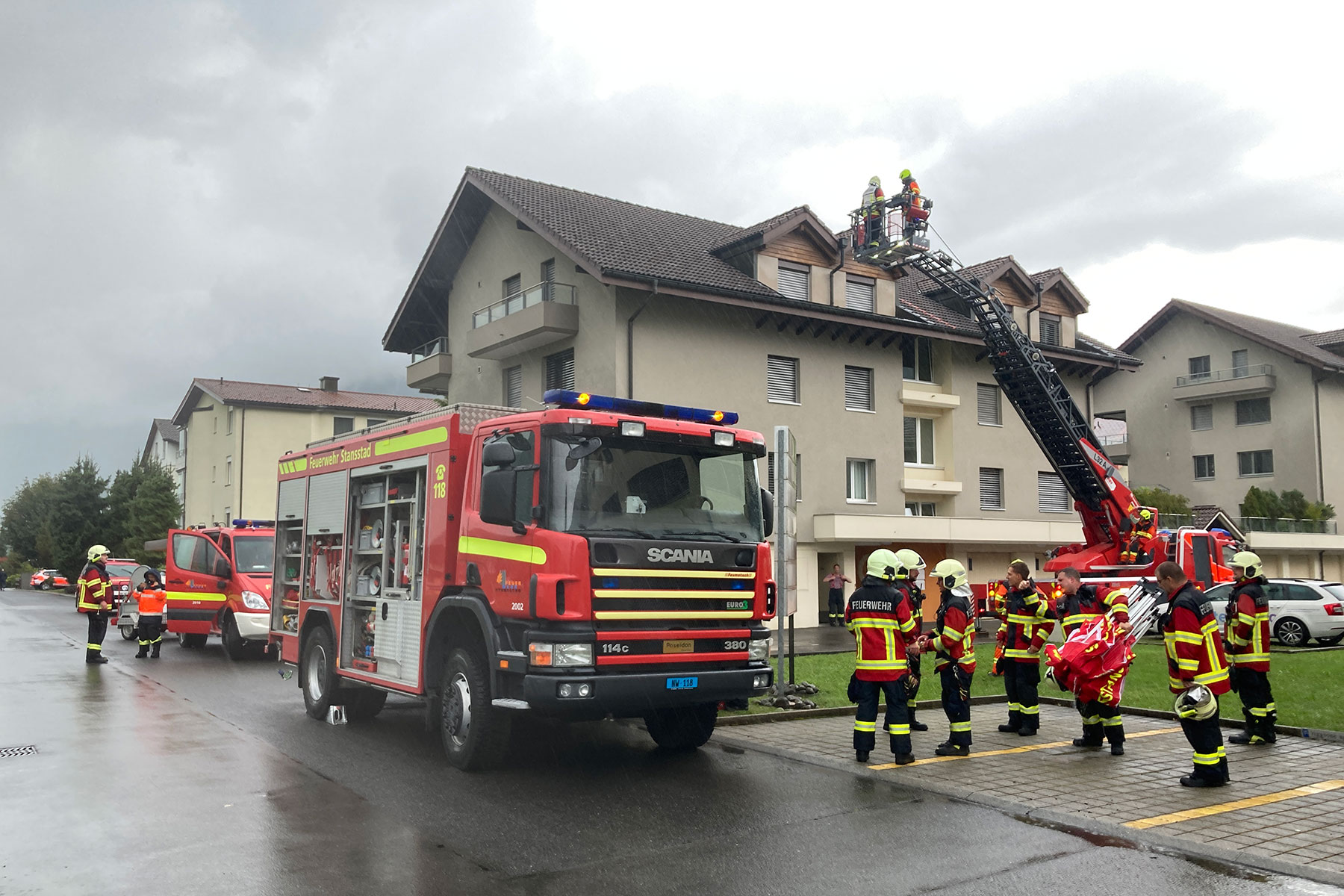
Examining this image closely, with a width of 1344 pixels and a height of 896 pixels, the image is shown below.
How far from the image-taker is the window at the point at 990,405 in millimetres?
32969

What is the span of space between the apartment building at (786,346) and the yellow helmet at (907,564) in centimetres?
1496

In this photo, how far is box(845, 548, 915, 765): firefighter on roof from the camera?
28.0 ft

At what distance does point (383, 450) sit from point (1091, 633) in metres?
6.70

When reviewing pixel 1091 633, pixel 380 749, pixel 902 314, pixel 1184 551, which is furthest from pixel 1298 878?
pixel 902 314

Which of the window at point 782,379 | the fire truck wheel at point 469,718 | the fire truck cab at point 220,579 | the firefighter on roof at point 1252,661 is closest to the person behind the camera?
the fire truck wheel at point 469,718

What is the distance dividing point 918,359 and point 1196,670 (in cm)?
2461

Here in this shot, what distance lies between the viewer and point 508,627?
27.0 ft

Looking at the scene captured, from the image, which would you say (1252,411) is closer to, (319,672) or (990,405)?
(990,405)

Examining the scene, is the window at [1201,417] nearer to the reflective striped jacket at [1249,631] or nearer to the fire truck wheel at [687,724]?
the reflective striped jacket at [1249,631]

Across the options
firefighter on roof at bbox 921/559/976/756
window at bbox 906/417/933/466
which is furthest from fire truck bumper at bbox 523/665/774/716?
window at bbox 906/417/933/466

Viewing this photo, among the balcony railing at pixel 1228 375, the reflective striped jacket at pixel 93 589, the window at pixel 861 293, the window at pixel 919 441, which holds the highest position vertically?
the balcony railing at pixel 1228 375

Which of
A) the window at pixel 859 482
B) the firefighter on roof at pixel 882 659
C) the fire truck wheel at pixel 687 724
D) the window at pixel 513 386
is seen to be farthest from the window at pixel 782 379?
the firefighter on roof at pixel 882 659

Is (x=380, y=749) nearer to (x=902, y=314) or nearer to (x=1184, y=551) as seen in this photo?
(x=1184, y=551)

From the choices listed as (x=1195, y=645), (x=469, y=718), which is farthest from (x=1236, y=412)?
(x=469, y=718)
